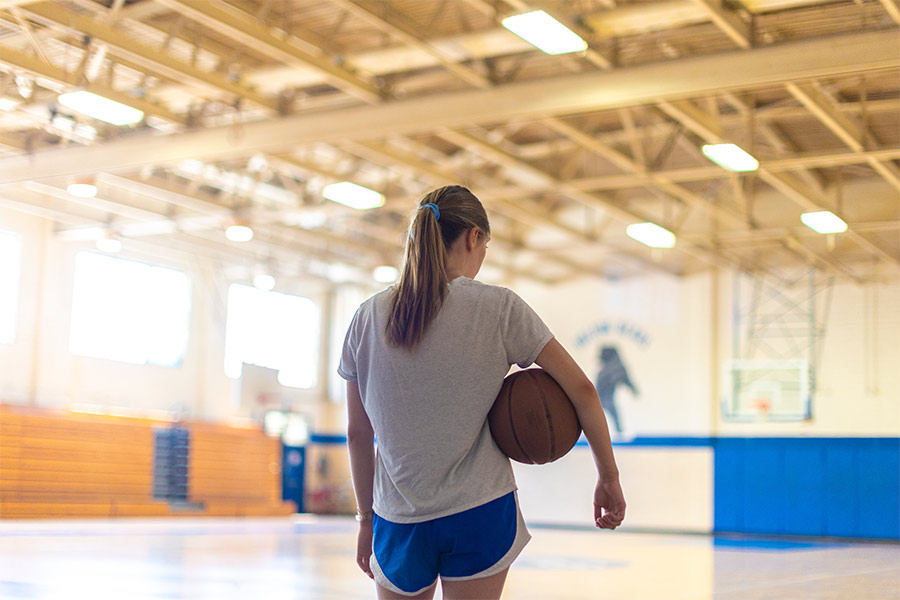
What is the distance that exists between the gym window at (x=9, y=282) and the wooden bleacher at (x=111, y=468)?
1352mm

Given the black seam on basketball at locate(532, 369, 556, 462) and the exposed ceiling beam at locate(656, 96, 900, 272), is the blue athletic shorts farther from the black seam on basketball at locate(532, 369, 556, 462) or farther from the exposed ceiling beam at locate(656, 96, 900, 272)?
the exposed ceiling beam at locate(656, 96, 900, 272)

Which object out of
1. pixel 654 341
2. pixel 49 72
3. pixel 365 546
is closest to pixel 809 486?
pixel 654 341

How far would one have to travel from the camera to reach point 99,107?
10.5m

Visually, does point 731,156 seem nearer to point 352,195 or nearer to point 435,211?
point 352,195

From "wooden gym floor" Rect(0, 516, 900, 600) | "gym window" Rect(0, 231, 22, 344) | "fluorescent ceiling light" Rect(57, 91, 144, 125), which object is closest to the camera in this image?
"wooden gym floor" Rect(0, 516, 900, 600)

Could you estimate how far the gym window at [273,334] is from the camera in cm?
2167

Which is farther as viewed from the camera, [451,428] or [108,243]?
[108,243]

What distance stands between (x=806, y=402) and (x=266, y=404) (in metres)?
10.6

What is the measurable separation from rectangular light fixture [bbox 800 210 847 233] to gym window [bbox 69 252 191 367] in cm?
1195

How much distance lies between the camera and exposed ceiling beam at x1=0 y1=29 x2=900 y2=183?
937cm

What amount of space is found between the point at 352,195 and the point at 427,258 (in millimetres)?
11940

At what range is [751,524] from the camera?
1930 centimetres

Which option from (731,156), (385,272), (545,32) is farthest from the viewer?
(385,272)

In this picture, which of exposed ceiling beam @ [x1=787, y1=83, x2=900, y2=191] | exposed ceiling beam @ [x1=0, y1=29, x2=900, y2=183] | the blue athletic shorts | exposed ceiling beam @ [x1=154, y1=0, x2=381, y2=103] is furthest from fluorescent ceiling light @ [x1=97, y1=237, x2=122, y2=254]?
the blue athletic shorts
